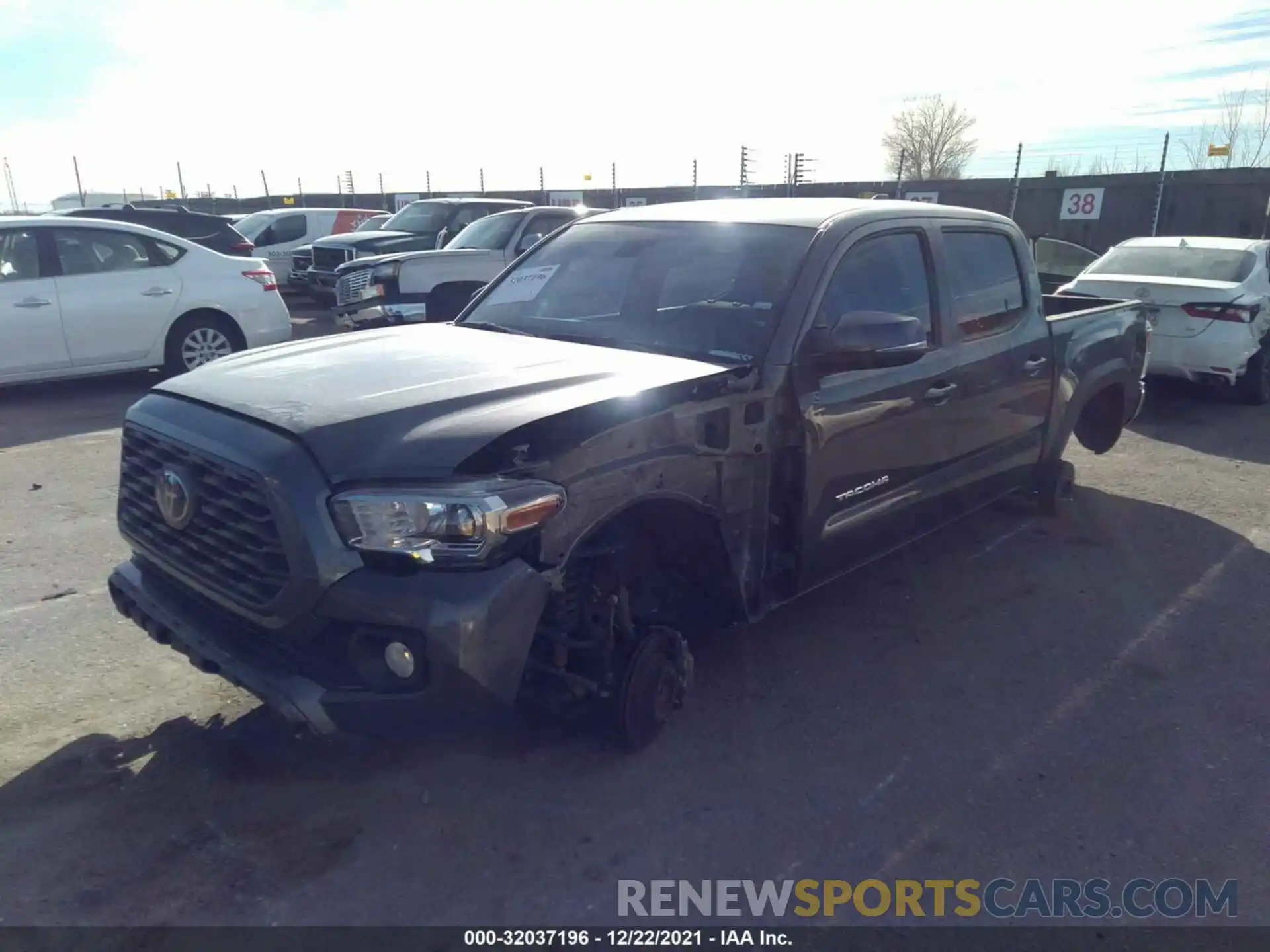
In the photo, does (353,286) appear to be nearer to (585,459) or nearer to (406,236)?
(406,236)

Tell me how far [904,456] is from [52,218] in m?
8.12

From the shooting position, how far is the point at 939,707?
3838 mm

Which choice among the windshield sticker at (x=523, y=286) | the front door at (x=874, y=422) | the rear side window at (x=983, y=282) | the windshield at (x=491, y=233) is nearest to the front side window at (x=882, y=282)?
the front door at (x=874, y=422)

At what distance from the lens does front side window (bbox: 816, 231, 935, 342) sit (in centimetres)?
388

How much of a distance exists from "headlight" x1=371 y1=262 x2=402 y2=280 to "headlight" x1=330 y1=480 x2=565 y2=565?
8948 mm

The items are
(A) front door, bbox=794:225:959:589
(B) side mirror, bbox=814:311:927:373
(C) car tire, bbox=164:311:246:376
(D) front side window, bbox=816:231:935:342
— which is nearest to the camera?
(B) side mirror, bbox=814:311:927:373

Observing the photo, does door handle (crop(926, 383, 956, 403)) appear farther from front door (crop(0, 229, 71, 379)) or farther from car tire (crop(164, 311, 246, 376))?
front door (crop(0, 229, 71, 379))

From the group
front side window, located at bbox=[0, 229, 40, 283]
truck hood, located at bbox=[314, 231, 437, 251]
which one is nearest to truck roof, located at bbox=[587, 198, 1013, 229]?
front side window, located at bbox=[0, 229, 40, 283]

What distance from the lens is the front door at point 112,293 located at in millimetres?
8609

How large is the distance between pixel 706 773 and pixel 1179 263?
28.2 ft

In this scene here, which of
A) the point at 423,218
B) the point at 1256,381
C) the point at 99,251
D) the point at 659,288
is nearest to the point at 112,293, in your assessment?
the point at 99,251

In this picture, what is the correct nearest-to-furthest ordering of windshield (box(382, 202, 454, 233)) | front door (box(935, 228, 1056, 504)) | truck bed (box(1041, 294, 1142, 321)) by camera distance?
front door (box(935, 228, 1056, 504)) < truck bed (box(1041, 294, 1142, 321)) < windshield (box(382, 202, 454, 233))

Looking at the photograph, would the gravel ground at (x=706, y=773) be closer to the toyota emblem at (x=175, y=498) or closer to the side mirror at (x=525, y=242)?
the toyota emblem at (x=175, y=498)

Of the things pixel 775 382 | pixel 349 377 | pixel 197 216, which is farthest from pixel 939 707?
pixel 197 216
